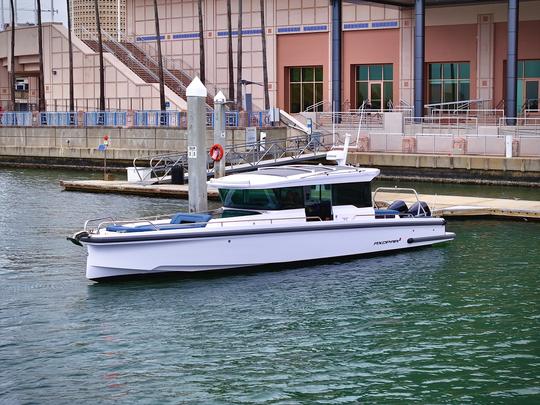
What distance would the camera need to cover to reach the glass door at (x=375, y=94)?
65.2 meters

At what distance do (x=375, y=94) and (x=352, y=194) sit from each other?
40110 mm

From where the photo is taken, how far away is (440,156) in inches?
1884

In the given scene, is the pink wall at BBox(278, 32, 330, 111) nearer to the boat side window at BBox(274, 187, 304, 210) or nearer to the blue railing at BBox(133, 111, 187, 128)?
the blue railing at BBox(133, 111, 187, 128)

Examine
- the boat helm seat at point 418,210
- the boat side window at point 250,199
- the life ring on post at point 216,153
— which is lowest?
the boat helm seat at point 418,210

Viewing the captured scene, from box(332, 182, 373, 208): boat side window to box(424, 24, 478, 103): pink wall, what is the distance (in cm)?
3632

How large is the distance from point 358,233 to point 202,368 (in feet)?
31.5

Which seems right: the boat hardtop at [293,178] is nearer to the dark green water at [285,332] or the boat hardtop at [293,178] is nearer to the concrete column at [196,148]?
the dark green water at [285,332]

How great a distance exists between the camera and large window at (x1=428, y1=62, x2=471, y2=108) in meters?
61.7

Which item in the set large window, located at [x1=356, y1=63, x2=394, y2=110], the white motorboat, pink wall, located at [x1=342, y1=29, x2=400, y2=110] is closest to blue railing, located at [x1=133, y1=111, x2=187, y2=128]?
pink wall, located at [x1=342, y1=29, x2=400, y2=110]

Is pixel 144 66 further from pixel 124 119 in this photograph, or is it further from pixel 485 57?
pixel 485 57

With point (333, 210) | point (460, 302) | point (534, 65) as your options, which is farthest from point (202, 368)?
point (534, 65)

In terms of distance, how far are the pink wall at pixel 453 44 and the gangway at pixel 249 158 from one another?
12.0m

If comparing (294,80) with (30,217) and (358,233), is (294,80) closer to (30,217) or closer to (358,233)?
(30,217)

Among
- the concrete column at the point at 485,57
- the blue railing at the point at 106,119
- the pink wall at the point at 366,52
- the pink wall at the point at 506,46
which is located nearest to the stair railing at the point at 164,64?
the blue railing at the point at 106,119
